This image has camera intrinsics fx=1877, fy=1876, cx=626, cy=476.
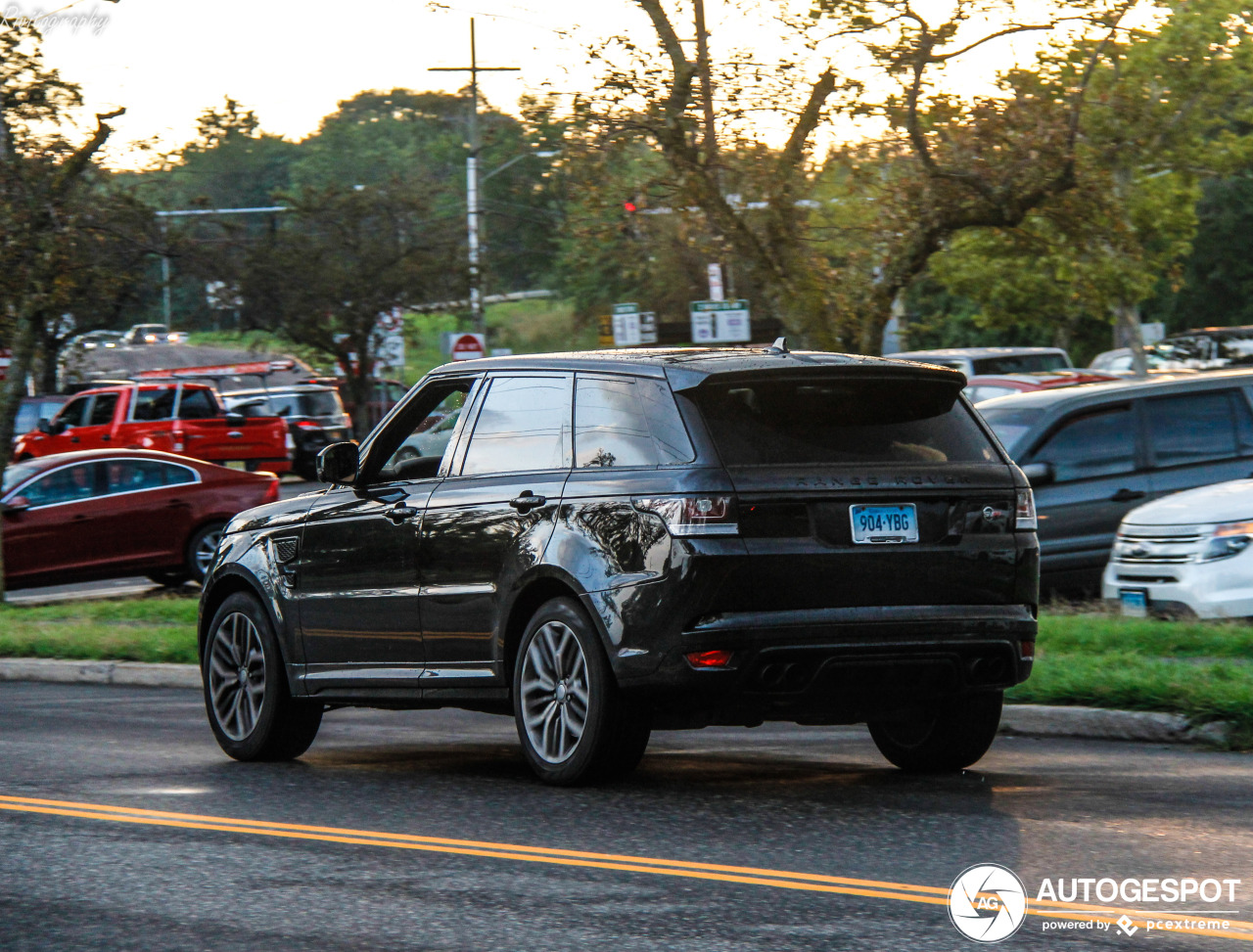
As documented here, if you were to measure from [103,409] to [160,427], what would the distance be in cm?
115

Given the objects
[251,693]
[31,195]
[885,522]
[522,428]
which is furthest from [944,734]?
[31,195]

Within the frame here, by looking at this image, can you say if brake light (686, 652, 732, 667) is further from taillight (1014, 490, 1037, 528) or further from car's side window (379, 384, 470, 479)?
car's side window (379, 384, 470, 479)

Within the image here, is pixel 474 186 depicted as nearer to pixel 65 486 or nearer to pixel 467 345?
pixel 467 345

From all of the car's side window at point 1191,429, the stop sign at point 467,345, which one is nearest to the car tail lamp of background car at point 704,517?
the car's side window at point 1191,429

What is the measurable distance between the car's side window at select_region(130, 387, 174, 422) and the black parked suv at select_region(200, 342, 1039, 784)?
89.8 feet

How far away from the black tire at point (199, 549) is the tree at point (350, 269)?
832 inches

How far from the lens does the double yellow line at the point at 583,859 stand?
5246 millimetres

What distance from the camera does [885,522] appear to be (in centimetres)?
715

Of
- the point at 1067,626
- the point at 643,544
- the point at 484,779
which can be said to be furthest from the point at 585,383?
the point at 1067,626

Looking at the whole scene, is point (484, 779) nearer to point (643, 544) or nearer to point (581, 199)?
point (643, 544)

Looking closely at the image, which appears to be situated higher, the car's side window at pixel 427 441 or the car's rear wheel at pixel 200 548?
the car's side window at pixel 427 441

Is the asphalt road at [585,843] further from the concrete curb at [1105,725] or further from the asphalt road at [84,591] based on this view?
the asphalt road at [84,591]

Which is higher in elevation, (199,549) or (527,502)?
(527,502)

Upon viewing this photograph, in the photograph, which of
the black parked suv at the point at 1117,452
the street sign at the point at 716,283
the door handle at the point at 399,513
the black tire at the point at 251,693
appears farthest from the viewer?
the street sign at the point at 716,283
